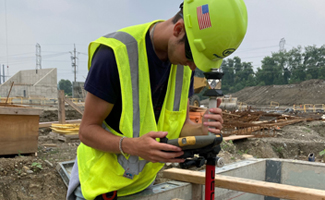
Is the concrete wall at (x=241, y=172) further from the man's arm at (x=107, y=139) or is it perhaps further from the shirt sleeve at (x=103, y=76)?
the shirt sleeve at (x=103, y=76)

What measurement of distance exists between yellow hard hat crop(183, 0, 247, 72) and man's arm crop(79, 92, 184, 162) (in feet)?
1.67

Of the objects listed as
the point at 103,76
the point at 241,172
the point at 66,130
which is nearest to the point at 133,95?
the point at 103,76

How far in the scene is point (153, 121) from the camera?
1.58 metres

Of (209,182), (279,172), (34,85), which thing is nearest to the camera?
(209,182)

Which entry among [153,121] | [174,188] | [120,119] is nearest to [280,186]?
[174,188]

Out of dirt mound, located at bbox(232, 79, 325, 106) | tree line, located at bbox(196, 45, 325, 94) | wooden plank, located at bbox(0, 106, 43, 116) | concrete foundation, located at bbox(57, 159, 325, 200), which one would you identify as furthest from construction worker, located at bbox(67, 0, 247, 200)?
tree line, located at bbox(196, 45, 325, 94)

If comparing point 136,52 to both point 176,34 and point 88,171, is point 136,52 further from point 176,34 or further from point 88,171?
point 88,171

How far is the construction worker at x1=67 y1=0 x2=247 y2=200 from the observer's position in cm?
132

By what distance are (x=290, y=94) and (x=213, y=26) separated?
50.8 m

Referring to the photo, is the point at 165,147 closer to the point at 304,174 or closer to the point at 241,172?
the point at 241,172

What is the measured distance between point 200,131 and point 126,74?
0.69 m

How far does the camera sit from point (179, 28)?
56.1 inches

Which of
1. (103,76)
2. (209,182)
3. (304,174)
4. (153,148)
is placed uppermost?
(103,76)

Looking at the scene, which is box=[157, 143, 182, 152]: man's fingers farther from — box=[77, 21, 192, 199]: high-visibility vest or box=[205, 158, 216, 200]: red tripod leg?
box=[205, 158, 216, 200]: red tripod leg
